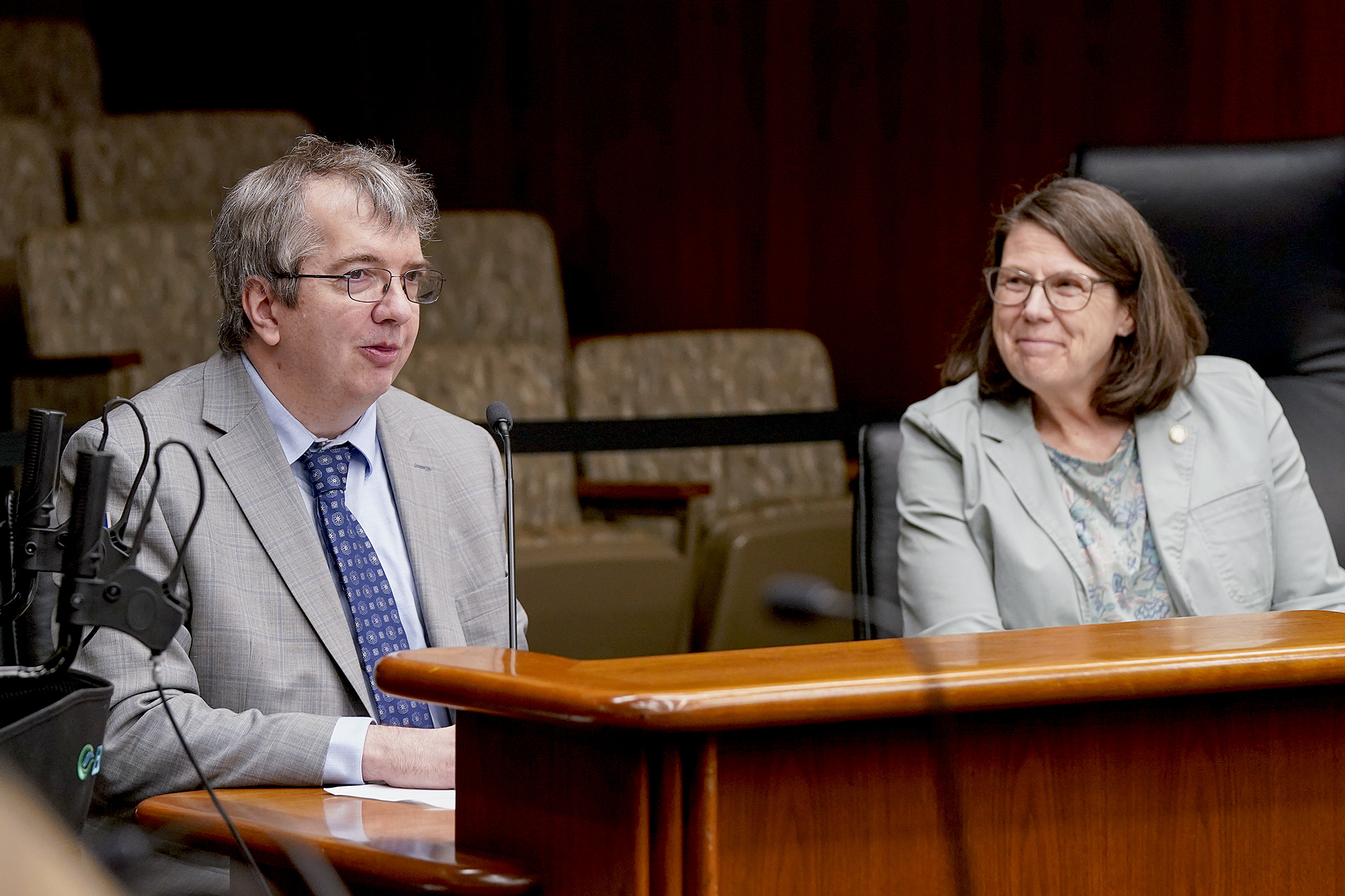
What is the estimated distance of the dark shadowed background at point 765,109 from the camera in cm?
291

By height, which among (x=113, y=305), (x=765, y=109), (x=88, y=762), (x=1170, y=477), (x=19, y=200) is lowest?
(x=88, y=762)

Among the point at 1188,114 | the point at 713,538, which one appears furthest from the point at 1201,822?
the point at 1188,114

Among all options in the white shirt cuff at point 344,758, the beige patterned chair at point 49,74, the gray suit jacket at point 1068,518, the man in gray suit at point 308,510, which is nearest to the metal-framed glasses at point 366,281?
Result: the man in gray suit at point 308,510

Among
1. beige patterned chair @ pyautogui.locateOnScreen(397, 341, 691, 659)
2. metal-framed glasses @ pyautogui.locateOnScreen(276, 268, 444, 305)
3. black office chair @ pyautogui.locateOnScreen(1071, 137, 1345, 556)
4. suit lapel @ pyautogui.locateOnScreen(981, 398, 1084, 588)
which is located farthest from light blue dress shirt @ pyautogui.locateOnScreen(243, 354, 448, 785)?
beige patterned chair @ pyautogui.locateOnScreen(397, 341, 691, 659)

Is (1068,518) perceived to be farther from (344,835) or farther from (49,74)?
(49,74)

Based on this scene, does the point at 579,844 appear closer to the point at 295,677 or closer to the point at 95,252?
the point at 295,677

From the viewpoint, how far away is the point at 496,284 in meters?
3.24

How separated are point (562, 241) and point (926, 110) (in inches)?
40.9

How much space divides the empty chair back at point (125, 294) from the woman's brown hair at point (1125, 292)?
1.68m

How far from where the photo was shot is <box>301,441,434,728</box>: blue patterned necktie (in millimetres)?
1185

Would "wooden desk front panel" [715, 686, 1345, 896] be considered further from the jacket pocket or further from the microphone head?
the jacket pocket

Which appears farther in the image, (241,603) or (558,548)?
(558,548)

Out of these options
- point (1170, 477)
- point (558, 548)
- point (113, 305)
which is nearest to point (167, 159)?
point (113, 305)

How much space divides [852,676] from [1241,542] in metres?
0.92
